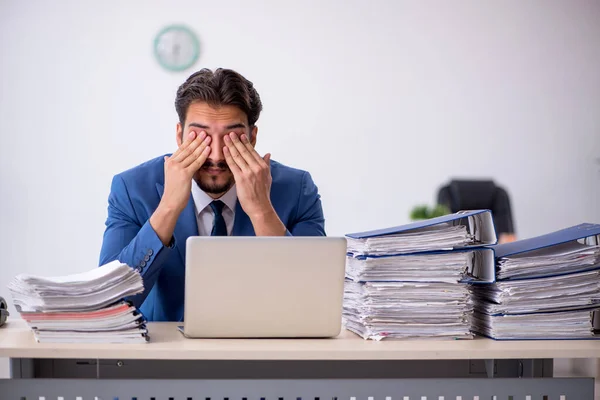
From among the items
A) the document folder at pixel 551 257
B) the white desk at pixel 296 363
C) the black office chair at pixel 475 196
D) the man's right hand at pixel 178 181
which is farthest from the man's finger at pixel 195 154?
the black office chair at pixel 475 196

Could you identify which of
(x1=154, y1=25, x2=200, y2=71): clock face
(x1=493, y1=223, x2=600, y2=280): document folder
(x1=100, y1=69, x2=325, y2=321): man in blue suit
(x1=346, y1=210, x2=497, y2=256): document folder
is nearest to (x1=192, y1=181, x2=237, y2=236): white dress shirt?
(x1=100, y1=69, x2=325, y2=321): man in blue suit

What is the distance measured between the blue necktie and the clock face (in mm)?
3406

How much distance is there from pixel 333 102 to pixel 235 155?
3.49 metres

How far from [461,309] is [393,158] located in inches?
154

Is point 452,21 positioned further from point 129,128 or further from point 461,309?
point 461,309

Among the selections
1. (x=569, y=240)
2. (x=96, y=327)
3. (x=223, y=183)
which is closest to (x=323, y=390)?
(x=96, y=327)

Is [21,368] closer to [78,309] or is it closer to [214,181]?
[78,309]

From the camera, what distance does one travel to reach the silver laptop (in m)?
1.48

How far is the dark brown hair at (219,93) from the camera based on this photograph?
207 cm

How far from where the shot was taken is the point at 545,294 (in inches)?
64.9

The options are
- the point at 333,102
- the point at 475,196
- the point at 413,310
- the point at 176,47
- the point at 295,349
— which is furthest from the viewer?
the point at 333,102

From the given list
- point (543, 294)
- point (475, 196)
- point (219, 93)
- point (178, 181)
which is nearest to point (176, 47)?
point (475, 196)

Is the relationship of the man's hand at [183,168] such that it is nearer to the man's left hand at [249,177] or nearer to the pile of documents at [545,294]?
the man's left hand at [249,177]

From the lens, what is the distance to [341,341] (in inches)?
60.9
